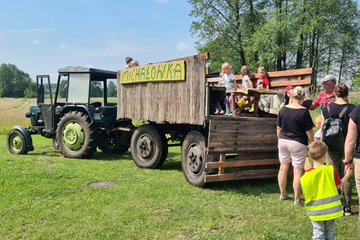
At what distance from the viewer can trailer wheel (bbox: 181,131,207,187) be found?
620cm

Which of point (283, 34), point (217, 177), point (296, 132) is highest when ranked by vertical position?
point (283, 34)

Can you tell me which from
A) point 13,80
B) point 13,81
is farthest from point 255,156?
point 13,80

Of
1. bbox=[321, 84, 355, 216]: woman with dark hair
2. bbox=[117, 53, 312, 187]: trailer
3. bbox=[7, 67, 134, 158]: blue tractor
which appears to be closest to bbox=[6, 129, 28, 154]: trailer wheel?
bbox=[7, 67, 134, 158]: blue tractor

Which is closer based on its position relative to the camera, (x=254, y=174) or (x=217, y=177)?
(x=217, y=177)

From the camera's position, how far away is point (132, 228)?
418 cm

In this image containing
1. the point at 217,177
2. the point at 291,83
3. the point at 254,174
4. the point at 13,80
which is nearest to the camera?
the point at 217,177

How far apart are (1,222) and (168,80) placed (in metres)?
3.82

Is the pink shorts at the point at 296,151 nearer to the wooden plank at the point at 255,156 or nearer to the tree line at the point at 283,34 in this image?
the wooden plank at the point at 255,156

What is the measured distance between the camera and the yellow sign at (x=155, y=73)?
6656 millimetres

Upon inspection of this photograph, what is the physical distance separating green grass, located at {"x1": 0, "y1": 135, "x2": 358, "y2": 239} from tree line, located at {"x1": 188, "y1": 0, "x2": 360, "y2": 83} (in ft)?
77.9

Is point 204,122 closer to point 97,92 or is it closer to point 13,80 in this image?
point 97,92

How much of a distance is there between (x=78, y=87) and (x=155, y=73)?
3589mm

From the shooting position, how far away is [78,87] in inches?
395

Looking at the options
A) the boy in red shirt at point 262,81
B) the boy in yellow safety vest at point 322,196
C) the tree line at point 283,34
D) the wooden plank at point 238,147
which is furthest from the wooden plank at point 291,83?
the tree line at point 283,34
